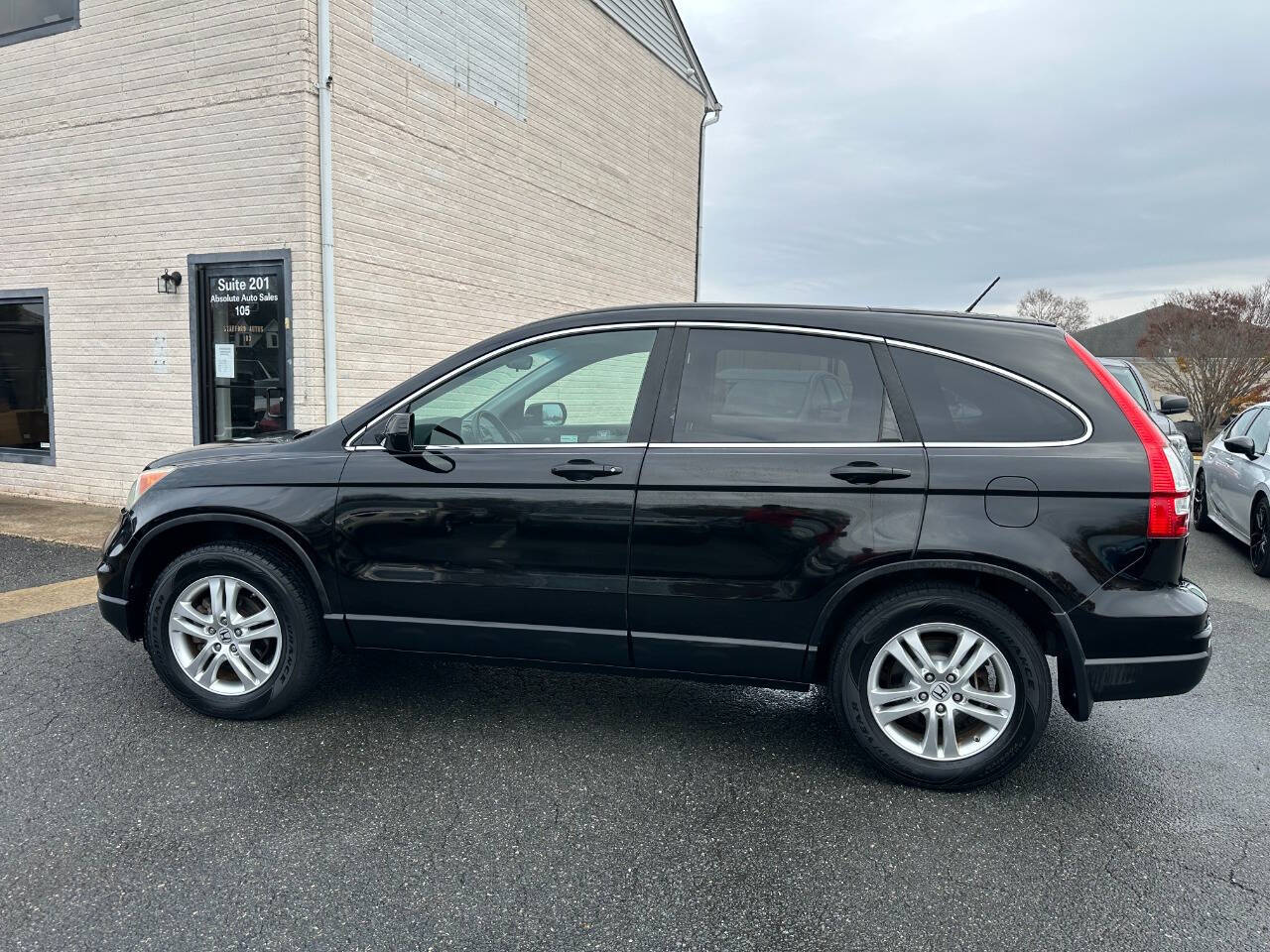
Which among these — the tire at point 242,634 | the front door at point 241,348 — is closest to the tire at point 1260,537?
the tire at point 242,634

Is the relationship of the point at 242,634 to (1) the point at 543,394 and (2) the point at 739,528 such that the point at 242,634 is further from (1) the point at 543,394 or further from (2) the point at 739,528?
(2) the point at 739,528

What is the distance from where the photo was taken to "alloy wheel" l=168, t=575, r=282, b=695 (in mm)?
3721

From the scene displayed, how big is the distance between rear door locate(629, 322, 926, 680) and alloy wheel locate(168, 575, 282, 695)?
1.59 m

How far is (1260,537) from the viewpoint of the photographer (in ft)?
24.1

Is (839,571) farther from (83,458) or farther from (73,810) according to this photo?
(83,458)

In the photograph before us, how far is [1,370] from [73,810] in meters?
9.29

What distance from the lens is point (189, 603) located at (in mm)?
3777

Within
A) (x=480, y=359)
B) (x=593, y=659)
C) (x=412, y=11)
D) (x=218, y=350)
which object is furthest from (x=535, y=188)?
(x=593, y=659)

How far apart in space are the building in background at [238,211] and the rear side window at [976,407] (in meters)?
6.49

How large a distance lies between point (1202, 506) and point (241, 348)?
10021 mm

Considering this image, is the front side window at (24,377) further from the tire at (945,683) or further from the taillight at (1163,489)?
the taillight at (1163,489)

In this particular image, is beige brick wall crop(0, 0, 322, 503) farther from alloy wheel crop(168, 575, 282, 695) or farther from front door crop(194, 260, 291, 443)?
alloy wheel crop(168, 575, 282, 695)

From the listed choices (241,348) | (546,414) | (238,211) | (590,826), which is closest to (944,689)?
(590,826)

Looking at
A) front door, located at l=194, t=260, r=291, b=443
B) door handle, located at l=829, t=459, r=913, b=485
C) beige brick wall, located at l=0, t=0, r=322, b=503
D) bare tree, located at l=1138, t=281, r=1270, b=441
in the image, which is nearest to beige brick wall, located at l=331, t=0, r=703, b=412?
beige brick wall, located at l=0, t=0, r=322, b=503
